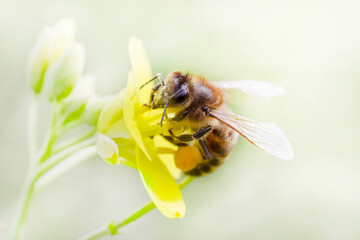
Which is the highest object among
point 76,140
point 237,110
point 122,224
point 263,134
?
point 263,134

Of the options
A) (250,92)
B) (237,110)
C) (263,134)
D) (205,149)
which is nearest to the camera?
(263,134)

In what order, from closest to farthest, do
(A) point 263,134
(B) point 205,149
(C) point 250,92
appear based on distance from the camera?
(A) point 263,134, (B) point 205,149, (C) point 250,92

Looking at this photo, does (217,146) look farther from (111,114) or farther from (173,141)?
(111,114)

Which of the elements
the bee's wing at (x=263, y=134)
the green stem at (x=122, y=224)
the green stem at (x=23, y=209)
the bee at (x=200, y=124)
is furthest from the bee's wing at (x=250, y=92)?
the green stem at (x=23, y=209)

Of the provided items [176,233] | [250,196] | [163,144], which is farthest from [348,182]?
[163,144]

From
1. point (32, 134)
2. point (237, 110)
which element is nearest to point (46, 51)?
point (32, 134)

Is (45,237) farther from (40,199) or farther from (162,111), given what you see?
(162,111)

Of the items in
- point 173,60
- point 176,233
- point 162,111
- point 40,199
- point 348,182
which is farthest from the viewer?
point 348,182

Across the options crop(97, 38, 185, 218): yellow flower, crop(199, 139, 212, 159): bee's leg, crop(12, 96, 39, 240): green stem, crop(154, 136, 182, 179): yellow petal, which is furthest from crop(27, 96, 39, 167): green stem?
crop(199, 139, 212, 159): bee's leg
